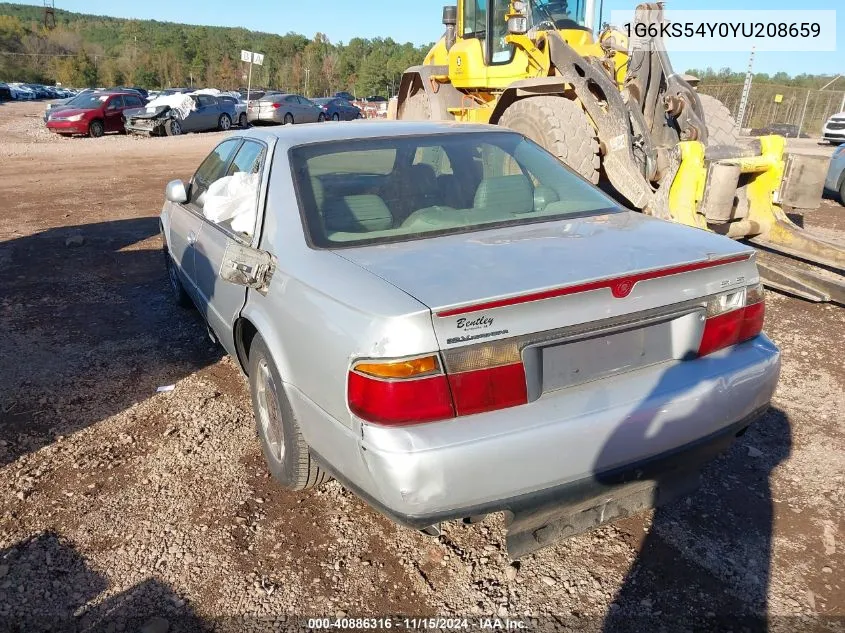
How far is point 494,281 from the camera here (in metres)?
2.19

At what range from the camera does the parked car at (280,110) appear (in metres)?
28.5

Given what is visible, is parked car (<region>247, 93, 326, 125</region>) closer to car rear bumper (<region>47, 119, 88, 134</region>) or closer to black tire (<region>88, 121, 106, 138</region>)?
black tire (<region>88, 121, 106, 138</region>)

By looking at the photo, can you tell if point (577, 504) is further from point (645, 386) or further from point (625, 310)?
point (625, 310)

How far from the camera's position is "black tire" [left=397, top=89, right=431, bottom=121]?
32.2ft

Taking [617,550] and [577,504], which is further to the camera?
[617,550]

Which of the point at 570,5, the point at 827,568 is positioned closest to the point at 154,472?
the point at 827,568

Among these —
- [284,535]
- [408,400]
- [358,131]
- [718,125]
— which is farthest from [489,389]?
[718,125]

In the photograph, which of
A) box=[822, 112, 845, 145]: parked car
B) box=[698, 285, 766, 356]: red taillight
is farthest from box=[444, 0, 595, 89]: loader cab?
box=[822, 112, 845, 145]: parked car

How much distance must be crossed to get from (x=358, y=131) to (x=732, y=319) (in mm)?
2045

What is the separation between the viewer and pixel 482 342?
2.06 meters

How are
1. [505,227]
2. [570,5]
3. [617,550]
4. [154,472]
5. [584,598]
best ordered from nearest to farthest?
[584,598], [617,550], [505,227], [154,472], [570,5]

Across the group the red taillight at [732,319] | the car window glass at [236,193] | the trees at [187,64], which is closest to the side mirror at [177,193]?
the car window glass at [236,193]

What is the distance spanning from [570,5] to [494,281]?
286 inches

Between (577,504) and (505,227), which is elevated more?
(505,227)
